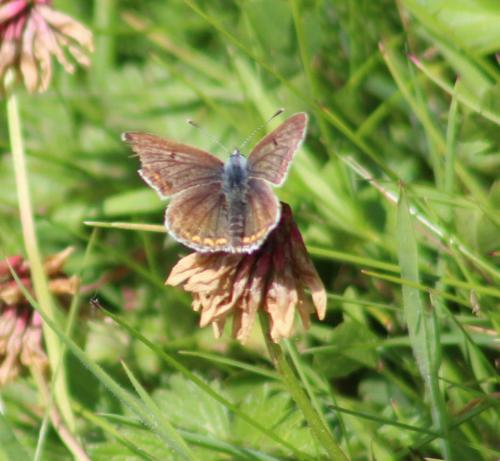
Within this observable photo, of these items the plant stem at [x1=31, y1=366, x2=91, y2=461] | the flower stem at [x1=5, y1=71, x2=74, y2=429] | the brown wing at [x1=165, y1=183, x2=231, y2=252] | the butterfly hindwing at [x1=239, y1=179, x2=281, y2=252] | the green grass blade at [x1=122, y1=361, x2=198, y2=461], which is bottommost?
the plant stem at [x1=31, y1=366, x2=91, y2=461]

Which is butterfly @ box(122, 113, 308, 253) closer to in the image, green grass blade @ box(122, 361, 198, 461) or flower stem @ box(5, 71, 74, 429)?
green grass blade @ box(122, 361, 198, 461)

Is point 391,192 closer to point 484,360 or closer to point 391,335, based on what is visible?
point 391,335

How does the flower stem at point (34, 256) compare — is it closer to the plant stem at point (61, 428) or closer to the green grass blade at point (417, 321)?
the plant stem at point (61, 428)

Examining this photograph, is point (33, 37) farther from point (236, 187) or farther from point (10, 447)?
point (10, 447)

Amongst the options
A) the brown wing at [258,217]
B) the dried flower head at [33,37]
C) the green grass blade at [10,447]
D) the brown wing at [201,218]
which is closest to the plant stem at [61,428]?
the green grass blade at [10,447]

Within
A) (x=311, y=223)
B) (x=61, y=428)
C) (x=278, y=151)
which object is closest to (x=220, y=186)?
(x=278, y=151)

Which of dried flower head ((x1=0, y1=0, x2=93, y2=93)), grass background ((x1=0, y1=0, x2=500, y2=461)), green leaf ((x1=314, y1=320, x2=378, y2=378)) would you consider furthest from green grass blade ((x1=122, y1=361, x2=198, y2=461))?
dried flower head ((x1=0, y1=0, x2=93, y2=93))

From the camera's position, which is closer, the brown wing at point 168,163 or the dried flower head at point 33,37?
the brown wing at point 168,163

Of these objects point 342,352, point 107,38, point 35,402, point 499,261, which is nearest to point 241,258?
point 342,352
